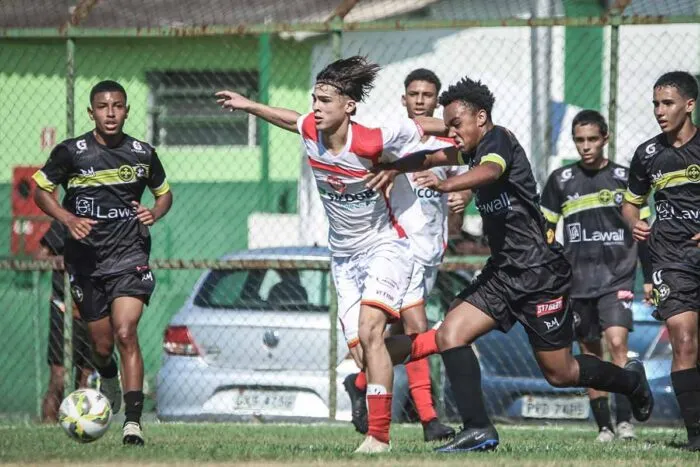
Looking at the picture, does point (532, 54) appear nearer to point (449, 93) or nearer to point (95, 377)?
point (95, 377)

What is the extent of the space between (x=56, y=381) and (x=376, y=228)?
471 cm

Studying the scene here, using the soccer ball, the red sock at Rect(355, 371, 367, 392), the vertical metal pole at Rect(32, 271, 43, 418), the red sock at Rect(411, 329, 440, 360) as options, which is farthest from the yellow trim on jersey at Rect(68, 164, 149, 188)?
the vertical metal pole at Rect(32, 271, 43, 418)

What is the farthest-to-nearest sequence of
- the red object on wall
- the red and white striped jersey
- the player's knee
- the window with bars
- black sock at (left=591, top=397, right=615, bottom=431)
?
1. the window with bars
2. the red object on wall
3. black sock at (left=591, top=397, right=615, bottom=431)
4. the player's knee
5. the red and white striped jersey

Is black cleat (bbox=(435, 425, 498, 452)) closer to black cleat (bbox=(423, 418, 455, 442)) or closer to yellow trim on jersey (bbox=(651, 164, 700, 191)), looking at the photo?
black cleat (bbox=(423, 418, 455, 442))

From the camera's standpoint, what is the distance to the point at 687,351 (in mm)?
8172

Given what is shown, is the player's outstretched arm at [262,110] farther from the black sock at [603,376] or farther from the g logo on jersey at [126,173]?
the black sock at [603,376]

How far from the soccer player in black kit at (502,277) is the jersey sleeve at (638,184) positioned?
2.92ft

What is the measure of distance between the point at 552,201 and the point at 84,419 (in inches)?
168

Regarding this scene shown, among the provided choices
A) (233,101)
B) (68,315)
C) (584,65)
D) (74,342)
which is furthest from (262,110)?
(584,65)

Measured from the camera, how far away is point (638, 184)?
345 inches

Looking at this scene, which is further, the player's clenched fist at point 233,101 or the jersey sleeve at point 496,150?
the player's clenched fist at point 233,101

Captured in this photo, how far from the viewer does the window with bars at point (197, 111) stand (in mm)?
17078

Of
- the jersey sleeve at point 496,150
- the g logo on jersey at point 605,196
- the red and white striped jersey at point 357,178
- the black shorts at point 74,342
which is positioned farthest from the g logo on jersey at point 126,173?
the g logo on jersey at point 605,196

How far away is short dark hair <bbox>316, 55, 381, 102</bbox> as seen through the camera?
27.4 feet
